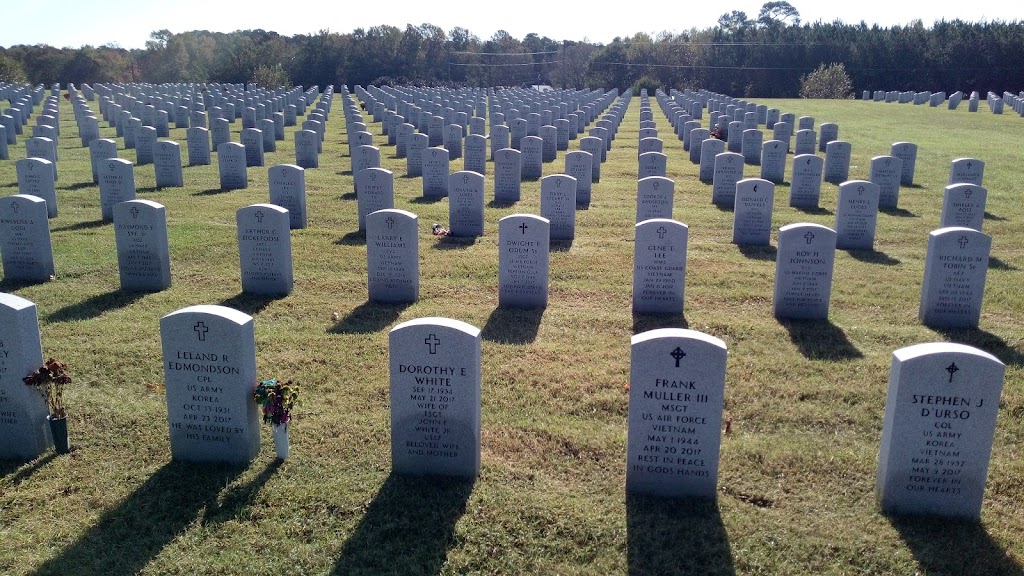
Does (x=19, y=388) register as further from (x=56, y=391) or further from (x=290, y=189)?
(x=290, y=189)

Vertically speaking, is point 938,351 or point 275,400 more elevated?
point 938,351

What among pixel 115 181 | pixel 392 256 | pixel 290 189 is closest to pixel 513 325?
pixel 392 256

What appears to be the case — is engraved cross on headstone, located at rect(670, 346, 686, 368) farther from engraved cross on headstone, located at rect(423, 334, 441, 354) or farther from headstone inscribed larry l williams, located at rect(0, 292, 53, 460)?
headstone inscribed larry l williams, located at rect(0, 292, 53, 460)

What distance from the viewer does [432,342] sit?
5.93 m

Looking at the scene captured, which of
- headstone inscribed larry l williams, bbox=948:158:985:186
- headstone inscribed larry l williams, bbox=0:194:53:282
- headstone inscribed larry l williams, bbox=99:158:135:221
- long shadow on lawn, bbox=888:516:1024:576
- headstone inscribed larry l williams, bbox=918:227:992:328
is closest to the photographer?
long shadow on lawn, bbox=888:516:1024:576

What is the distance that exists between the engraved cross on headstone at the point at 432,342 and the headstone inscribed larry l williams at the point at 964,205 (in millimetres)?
10177

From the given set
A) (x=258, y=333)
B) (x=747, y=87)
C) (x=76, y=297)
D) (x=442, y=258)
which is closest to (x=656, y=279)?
(x=442, y=258)

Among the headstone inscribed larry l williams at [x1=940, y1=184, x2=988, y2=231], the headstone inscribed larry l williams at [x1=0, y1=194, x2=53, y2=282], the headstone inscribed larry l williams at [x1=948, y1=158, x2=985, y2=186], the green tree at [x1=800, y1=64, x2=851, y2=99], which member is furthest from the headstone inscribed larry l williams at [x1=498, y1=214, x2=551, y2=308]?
the green tree at [x1=800, y1=64, x2=851, y2=99]

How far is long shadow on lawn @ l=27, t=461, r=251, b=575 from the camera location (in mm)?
5188

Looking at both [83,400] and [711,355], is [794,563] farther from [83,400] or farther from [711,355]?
[83,400]

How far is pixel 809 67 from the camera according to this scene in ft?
243

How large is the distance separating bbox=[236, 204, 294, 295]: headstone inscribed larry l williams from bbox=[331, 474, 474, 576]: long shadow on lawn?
203 inches

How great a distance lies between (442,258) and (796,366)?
597cm

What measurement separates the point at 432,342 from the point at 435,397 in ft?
1.42
